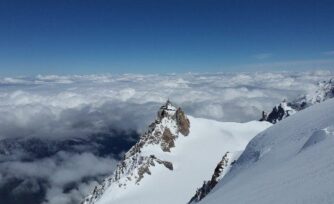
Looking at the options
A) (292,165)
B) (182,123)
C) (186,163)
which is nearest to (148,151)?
(186,163)

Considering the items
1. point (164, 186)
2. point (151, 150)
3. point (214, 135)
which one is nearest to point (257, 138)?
point (164, 186)

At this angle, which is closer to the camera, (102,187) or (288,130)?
(288,130)

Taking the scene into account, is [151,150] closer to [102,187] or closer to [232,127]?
[102,187]

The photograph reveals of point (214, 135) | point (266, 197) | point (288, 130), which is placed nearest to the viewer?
point (266, 197)

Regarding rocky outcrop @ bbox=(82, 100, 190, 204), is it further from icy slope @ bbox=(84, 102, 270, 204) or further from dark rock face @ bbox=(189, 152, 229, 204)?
dark rock face @ bbox=(189, 152, 229, 204)

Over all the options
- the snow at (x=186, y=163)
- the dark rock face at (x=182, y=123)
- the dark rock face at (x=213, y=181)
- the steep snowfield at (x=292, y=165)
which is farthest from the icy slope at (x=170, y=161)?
the steep snowfield at (x=292, y=165)

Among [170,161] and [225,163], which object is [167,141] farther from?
[225,163]
